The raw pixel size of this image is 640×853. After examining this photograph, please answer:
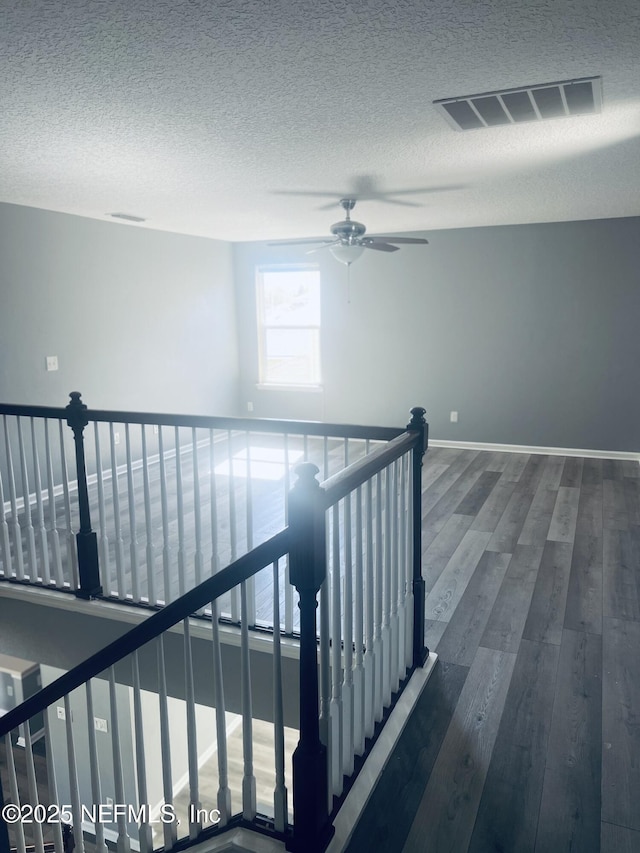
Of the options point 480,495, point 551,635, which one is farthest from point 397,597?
point 480,495

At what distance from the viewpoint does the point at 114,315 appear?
20.0 feet

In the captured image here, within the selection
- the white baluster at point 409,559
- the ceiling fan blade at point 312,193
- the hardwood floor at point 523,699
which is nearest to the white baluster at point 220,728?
the hardwood floor at point 523,699

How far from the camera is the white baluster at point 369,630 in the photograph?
6.75ft

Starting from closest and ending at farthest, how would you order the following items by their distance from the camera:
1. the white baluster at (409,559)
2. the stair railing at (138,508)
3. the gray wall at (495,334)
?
the white baluster at (409,559)
the stair railing at (138,508)
the gray wall at (495,334)

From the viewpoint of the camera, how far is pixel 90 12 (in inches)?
75.5

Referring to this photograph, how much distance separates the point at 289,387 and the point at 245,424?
210 inches

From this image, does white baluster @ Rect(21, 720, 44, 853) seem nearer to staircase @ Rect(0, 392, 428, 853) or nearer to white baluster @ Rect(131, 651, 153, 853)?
staircase @ Rect(0, 392, 428, 853)

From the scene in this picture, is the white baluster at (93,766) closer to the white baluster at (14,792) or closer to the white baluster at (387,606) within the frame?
the white baluster at (14,792)

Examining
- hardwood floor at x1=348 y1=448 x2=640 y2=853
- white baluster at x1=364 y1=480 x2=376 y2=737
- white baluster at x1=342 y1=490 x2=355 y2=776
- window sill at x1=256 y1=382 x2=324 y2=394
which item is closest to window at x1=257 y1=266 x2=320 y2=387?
window sill at x1=256 y1=382 x2=324 y2=394

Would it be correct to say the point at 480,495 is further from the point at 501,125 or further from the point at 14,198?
the point at 14,198

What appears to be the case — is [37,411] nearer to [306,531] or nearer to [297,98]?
[297,98]

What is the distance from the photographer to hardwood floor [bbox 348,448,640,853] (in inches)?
72.1

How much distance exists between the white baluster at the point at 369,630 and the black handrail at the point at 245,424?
47cm

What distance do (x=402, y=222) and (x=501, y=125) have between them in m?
3.36
